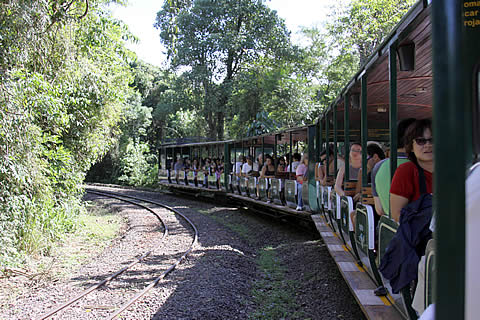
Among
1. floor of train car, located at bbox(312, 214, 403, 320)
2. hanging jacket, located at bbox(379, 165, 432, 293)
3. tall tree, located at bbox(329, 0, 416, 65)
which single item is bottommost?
floor of train car, located at bbox(312, 214, 403, 320)

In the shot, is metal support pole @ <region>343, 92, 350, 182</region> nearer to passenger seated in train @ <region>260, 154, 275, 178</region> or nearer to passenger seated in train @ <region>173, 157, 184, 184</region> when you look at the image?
passenger seated in train @ <region>260, 154, 275, 178</region>

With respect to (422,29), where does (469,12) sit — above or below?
below

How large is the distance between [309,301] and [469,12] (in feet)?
14.5

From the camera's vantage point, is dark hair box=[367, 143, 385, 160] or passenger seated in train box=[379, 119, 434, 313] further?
dark hair box=[367, 143, 385, 160]

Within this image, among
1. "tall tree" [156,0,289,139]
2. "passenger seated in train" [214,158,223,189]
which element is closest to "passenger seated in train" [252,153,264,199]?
"passenger seated in train" [214,158,223,189]

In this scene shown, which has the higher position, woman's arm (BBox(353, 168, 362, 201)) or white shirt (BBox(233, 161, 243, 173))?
white shirt (BBox(233, 161, 243, 173))

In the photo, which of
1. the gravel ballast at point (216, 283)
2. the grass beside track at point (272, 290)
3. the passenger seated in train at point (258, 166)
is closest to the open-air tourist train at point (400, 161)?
the passenger seated in train at point (258, 166)

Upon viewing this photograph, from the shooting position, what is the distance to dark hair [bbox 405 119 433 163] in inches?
114

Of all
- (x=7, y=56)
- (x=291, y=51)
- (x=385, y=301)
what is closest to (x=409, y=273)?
(x=385, y=301)

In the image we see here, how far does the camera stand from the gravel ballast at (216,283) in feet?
17.1

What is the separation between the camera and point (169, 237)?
10.3m

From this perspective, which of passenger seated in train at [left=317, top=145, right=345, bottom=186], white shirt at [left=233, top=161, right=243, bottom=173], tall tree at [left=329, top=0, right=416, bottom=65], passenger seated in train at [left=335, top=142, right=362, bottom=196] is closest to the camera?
passenger seated in train at [left=335, top=142, right=362, bottom=196]

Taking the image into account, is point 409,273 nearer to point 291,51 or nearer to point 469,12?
point 469,12

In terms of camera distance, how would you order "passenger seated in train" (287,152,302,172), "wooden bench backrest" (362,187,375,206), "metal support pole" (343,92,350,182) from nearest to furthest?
"wooden bench backrest" (362,187,375,206) < "metal support pole" (343,92,350,182) < "passenger seated in train" (287,152,302,172)
